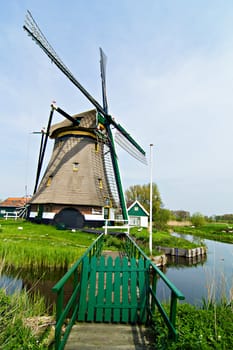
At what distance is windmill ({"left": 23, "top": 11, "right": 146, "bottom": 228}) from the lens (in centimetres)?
1795

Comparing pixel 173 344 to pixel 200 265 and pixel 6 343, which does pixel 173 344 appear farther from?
pixel 200 265

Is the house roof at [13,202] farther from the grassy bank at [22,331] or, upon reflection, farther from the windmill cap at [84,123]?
the grassy bank at [22,331]

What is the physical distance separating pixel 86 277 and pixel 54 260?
568 cm

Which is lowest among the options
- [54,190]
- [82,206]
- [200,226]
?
[200,226]

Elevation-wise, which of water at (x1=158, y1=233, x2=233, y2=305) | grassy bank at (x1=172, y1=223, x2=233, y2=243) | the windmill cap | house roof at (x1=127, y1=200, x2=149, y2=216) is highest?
the windmill cap

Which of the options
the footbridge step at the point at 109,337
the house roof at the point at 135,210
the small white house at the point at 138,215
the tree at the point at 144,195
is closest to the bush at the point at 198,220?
the tree at the point at 144,195

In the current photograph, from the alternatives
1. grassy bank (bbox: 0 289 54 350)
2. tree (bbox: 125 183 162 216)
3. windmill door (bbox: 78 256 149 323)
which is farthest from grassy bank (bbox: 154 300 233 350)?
tree (bbox: 125 183 162 216)

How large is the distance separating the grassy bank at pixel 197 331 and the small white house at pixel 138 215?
81.6ft

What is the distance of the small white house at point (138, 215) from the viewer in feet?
92.6

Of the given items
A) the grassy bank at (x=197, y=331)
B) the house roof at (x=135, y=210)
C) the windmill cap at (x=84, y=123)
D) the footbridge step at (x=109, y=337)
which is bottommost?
the footbridge step at (x=109, y=337)

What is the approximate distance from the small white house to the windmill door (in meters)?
24.7

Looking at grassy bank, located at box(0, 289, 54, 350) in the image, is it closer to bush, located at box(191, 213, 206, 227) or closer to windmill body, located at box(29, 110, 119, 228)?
windmill body, located at box(29, 110, 119, 228)

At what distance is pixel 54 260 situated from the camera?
28.5 ft

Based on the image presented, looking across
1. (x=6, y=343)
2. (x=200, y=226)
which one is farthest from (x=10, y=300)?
(x=200, y=226)
